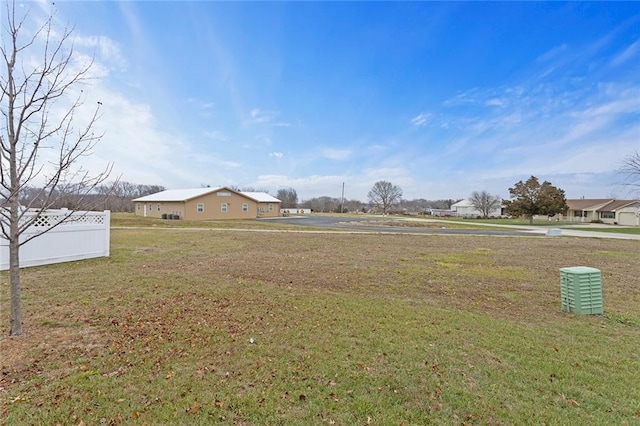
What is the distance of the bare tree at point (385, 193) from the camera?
7238 cm

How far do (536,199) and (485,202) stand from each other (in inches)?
1000

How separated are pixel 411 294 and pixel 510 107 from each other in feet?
65.0

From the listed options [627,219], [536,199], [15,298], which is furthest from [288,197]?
[15,298]

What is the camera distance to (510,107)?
66.9 ft

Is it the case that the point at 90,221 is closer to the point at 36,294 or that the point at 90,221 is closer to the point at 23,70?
the point at 36,294

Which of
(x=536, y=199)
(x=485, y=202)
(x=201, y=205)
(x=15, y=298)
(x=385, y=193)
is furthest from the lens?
(x=385, y=193)

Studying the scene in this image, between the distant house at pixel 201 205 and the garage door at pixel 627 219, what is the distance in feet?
174

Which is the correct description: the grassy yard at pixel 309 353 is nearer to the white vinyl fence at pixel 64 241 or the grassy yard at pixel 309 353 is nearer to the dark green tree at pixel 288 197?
the white vinyl fence at pixel 64 241

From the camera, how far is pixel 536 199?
3922cm

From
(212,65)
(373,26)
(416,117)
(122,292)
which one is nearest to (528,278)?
(122,292)

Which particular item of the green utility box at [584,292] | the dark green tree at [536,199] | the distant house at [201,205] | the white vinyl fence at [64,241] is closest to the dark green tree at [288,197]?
the distant house at [201,205]

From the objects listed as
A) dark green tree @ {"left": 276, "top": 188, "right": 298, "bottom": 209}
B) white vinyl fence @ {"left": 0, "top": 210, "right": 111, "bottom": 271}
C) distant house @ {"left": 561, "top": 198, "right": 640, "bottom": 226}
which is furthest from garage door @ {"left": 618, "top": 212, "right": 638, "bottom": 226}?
dark green tree @ {"left": 276, "top": 188, "right": 298, "bottom": 209}

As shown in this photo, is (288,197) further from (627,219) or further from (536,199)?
(627,219)

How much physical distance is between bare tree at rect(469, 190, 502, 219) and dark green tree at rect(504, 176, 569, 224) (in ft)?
73.9
